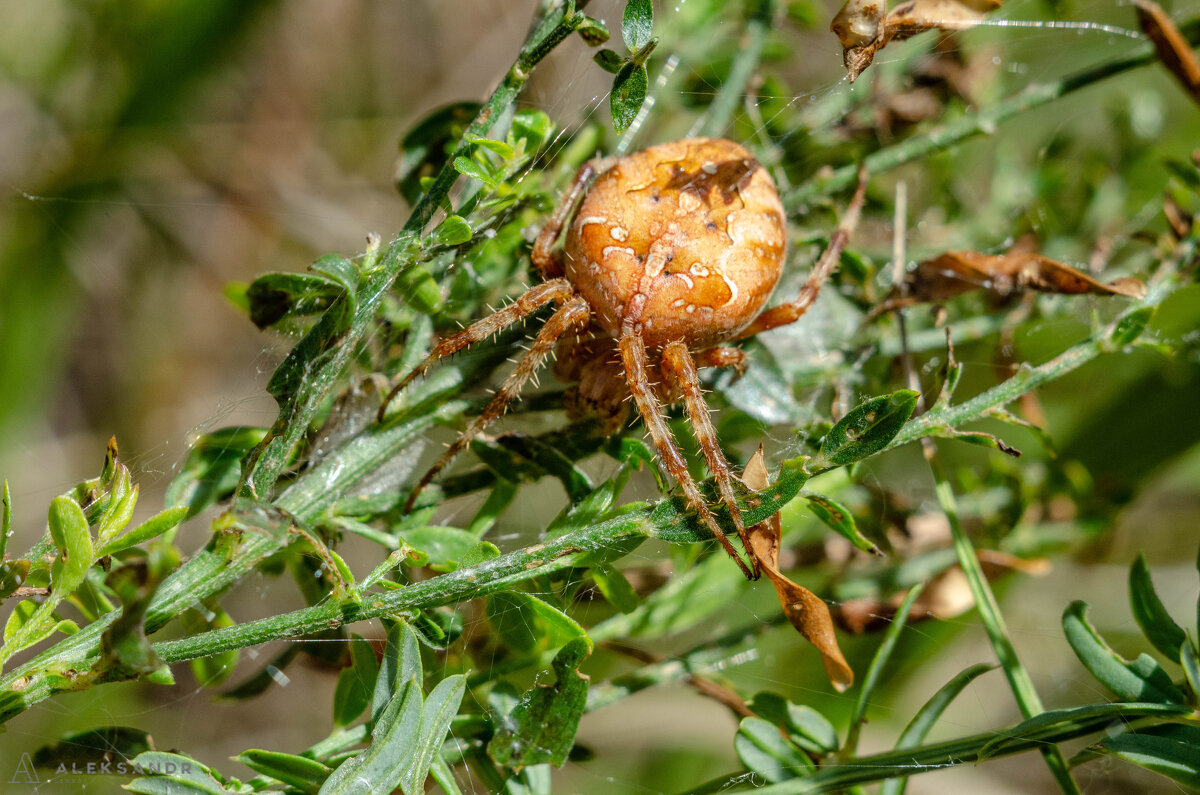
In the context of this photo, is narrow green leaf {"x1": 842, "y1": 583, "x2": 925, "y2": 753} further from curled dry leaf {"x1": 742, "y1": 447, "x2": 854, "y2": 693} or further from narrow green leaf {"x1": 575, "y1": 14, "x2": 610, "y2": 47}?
narrow green leaf {"x1": 575, "y1": 14, "x2": 610, "y2": 47}

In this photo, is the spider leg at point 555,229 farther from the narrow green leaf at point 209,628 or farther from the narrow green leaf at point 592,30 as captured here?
the narrow green leaf at point 209,628

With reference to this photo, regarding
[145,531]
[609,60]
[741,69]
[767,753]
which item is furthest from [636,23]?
[767,753]

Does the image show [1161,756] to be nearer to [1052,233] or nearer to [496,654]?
[496,654]

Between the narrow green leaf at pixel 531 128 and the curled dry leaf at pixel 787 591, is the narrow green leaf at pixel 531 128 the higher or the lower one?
the higher one

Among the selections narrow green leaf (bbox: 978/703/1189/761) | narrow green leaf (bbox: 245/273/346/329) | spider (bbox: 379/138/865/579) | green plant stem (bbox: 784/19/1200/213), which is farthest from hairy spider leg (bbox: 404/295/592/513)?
narrow green leaf (bbox: 978/703/1189/761)

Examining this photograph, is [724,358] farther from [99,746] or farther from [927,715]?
[99,746]

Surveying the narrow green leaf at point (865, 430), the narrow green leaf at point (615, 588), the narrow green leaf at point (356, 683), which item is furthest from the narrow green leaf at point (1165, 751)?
the narrow green leaf at point (356, 683)
